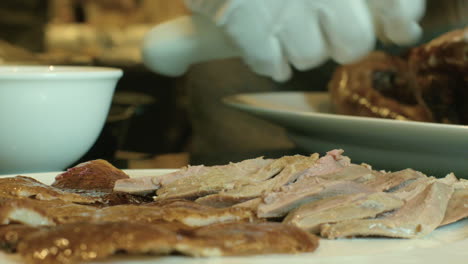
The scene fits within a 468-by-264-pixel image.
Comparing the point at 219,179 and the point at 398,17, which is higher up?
the point at 398,17

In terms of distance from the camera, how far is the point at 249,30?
142cm

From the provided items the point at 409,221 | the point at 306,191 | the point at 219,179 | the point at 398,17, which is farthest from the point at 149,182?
the point at 398,17

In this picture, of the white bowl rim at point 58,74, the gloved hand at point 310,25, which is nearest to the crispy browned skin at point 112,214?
the white bowl rim at point 58,74

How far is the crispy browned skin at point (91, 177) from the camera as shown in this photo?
777mm

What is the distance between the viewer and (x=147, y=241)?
20.1 inches

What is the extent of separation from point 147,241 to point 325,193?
0.79 feet

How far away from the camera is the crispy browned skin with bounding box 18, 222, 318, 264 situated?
0.50 metres

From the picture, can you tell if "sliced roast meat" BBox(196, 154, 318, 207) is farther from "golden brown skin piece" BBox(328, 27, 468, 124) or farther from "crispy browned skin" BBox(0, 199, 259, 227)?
"golden brown skin piece" BBox(328, 27, 468, 124)

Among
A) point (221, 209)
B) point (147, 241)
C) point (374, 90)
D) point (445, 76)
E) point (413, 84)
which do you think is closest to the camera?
point (147, 241)

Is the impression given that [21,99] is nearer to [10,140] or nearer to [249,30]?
[10,140]

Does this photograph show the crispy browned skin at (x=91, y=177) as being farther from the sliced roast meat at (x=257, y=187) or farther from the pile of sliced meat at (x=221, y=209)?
the sliced roast meat at (x=257, y=187)

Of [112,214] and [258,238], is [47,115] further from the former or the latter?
[258,238]

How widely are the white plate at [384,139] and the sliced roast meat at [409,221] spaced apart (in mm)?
261

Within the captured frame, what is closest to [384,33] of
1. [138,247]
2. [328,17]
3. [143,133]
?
[328,17]
